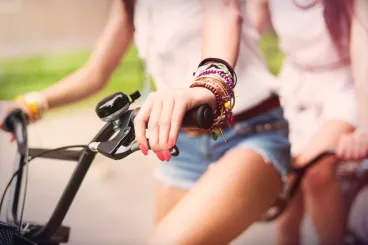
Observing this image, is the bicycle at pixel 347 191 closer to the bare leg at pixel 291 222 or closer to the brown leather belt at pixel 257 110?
the bare leg at pixel 291 222

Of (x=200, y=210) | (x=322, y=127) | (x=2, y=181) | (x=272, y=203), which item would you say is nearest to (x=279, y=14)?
(x=322, y=127)

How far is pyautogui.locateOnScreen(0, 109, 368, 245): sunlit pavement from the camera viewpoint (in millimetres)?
1461

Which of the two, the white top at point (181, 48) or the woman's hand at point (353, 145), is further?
the woman's hand at point (353, 145)

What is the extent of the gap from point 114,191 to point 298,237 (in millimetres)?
633

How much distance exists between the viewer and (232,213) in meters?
1.28

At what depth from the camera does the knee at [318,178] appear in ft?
5.31

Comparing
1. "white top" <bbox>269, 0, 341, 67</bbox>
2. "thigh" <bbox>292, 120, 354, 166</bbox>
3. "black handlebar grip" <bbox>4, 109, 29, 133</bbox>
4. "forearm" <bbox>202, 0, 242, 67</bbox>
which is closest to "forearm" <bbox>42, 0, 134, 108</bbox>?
"black handlebar grip" <bbox>4, 109, 29, 133</bbox>

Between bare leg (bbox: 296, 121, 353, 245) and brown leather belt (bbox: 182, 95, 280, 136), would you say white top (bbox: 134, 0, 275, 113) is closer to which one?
brown leather belt (bbox: 182, 95, 280, 136)

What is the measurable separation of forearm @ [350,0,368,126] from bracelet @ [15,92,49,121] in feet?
3.18

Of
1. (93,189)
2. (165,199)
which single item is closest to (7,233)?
(93,189)

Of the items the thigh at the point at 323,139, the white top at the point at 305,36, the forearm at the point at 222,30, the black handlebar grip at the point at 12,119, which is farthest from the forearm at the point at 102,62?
the thigh at the point at 323,139

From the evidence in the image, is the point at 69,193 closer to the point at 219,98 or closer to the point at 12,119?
the point at 12,119

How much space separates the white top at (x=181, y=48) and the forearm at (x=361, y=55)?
Answer: 0.30 m

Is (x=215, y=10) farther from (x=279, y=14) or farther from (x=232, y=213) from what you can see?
(x=232, y=213)
